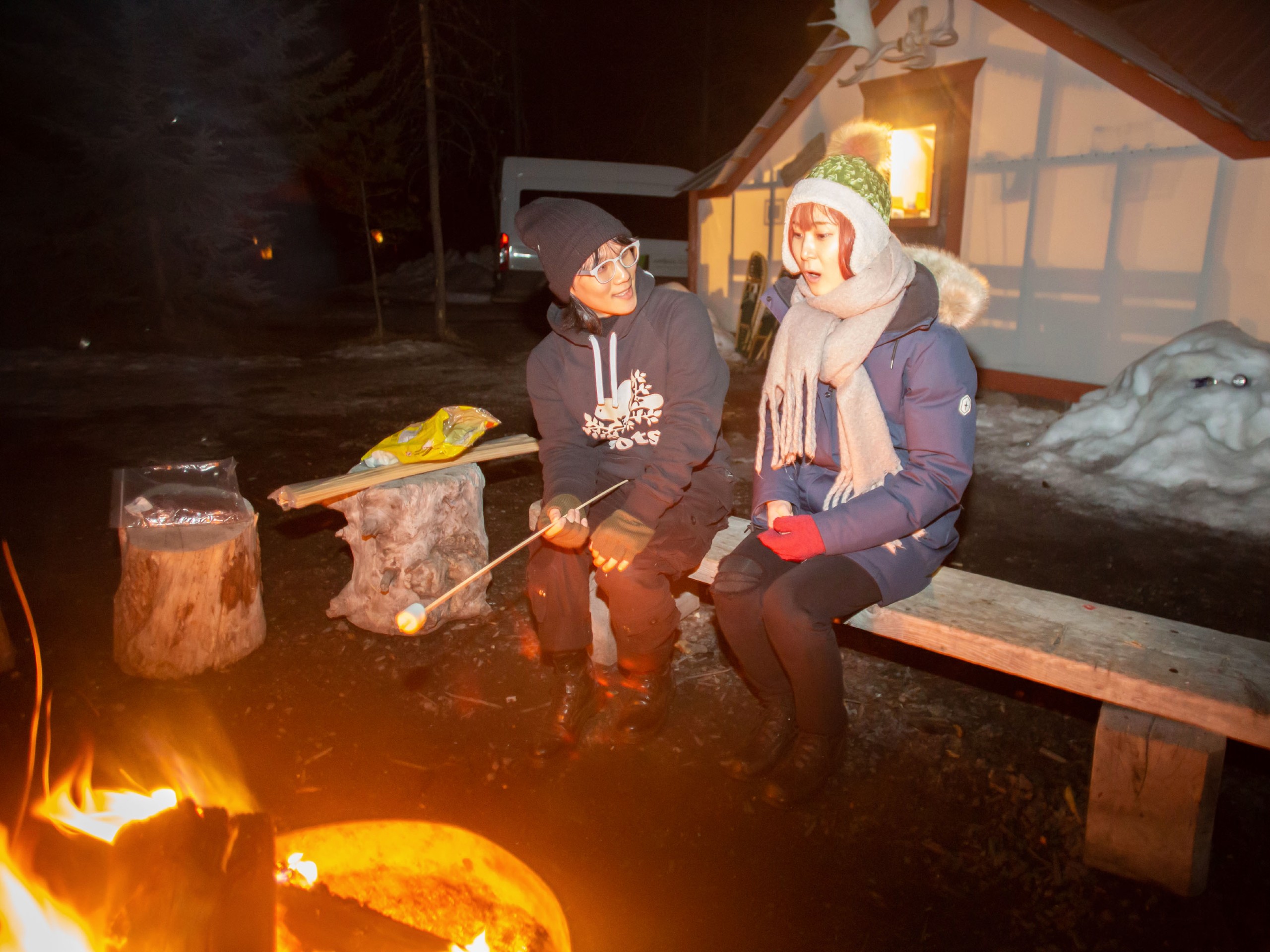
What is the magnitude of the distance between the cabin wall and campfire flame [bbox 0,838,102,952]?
928 centimetres

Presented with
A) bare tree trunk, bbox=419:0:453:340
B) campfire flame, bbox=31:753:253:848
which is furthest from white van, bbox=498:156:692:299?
campfire flame, bbox=31:753:253:848

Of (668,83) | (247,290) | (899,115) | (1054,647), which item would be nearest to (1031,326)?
(899,115)

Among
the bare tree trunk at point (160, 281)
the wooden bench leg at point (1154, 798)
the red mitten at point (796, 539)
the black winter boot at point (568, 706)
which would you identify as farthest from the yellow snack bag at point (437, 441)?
the bare tree trunk at point (160, 281)

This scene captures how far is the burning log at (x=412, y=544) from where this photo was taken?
3904 mm

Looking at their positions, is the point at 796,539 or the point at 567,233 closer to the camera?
the point at 796,539

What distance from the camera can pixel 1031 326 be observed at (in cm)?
912

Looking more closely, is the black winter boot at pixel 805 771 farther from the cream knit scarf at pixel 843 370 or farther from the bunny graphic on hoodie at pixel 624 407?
the bunny graphic on hoodie at pixel 624 407

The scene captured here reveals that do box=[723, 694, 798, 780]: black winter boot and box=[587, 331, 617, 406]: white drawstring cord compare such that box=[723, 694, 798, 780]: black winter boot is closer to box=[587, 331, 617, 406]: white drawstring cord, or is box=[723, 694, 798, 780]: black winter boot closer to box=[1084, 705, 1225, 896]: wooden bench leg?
box=[1084, 705, 1225, 896]: wooden bench leg

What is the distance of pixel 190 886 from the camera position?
1.90 metres

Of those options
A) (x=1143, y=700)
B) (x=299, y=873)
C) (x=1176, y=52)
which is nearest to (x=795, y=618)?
(x=1143, y=700)

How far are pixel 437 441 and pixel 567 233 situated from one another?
56.4 inches

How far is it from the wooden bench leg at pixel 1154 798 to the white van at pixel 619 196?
17.1 metres

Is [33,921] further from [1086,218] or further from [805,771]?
[1086,218]

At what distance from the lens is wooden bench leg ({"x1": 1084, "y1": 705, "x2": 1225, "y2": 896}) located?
92.6 inches
